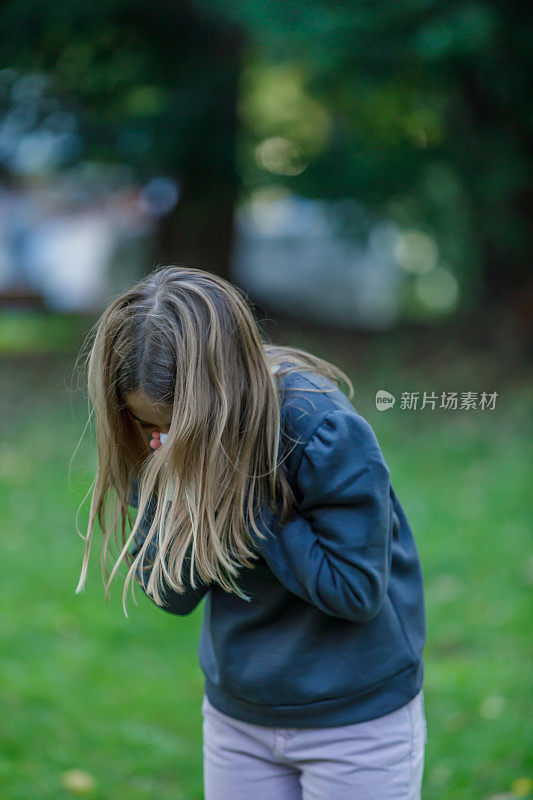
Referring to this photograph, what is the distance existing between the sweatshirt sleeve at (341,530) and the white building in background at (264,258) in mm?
5594

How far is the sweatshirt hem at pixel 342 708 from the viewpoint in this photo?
4.85ft

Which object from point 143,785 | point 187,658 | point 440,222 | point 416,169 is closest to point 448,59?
point 416,169

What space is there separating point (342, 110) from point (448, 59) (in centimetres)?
229

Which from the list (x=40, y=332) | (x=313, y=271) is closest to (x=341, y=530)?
(x=313, y=271)

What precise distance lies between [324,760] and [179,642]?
191cm

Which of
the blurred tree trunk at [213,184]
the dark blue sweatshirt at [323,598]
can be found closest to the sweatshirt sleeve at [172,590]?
the dark blue sweatshirt at [323,598]

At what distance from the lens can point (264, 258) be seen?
32.4 feet

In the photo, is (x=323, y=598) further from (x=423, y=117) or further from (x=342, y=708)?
(x=423, y=117)

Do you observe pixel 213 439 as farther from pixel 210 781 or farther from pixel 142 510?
pixel 210 781

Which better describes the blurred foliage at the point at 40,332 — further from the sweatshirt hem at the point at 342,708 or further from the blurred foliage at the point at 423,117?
the sweatshirt hem at the point at 342,708

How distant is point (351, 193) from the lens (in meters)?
6.61

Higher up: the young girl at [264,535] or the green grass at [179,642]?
the young girl at [264,535]

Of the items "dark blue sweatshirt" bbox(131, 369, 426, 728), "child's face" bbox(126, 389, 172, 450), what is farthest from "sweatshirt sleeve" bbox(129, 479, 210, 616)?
"child's face" bbox(126, 389, 172, 450)

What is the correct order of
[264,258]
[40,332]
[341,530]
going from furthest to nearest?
[264,258], [40,332], [341,530]
